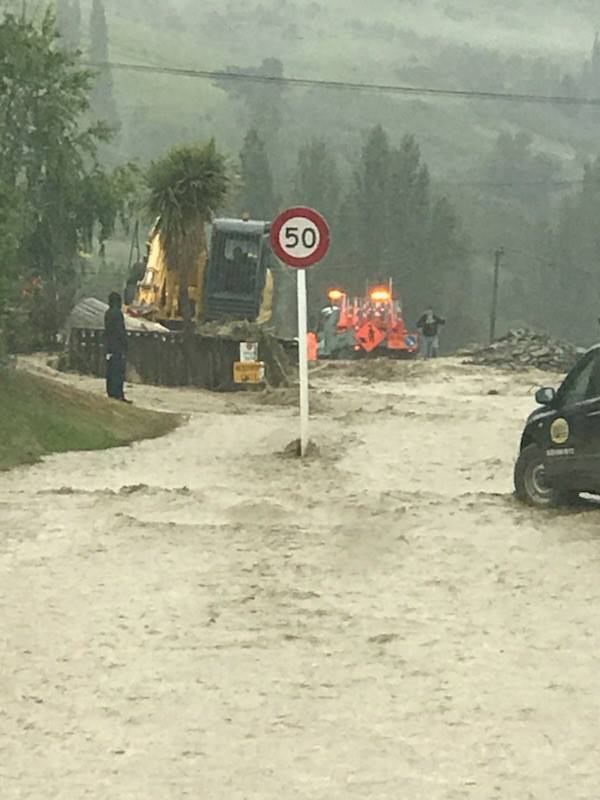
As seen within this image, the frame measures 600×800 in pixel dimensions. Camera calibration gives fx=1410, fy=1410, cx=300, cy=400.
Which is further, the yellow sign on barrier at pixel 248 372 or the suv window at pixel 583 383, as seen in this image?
the yellow sign on barrier at pixel 248 372

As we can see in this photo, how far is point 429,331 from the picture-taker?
46.9 m

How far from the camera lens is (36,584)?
9.14 m

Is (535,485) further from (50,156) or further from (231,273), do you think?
(50,156)

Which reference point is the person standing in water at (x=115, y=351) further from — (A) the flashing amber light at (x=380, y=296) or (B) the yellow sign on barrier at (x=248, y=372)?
(A) the flashing amber light at (x=380, y=296)

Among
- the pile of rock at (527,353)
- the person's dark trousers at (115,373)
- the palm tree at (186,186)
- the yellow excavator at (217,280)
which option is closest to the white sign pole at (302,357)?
the person's dark trousers at (115,373)

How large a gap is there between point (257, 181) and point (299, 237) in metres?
109

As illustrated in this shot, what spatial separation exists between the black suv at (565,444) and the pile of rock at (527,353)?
30380 millimetres

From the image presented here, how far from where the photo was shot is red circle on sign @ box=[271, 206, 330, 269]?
16219mm

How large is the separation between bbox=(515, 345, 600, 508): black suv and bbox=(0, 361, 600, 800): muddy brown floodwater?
0.35 m

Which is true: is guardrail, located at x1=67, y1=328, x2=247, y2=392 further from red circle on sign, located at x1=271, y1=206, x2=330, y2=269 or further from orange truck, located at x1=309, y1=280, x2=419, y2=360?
orange truck, located at x1=309, y1=280, x2=419, y2=360

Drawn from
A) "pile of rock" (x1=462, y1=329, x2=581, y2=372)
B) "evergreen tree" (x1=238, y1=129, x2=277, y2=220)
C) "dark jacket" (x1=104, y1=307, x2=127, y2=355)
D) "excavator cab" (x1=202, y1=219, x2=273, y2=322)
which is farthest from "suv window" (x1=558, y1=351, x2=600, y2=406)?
"evergreen tree" (x1=238, y1=129, x2=277, y2=220)

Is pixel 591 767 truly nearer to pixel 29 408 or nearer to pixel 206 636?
pixel 206 636

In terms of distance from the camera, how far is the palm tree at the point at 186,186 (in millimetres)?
32594

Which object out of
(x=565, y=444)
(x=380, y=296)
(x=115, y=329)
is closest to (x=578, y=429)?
(x=565, y=444)
